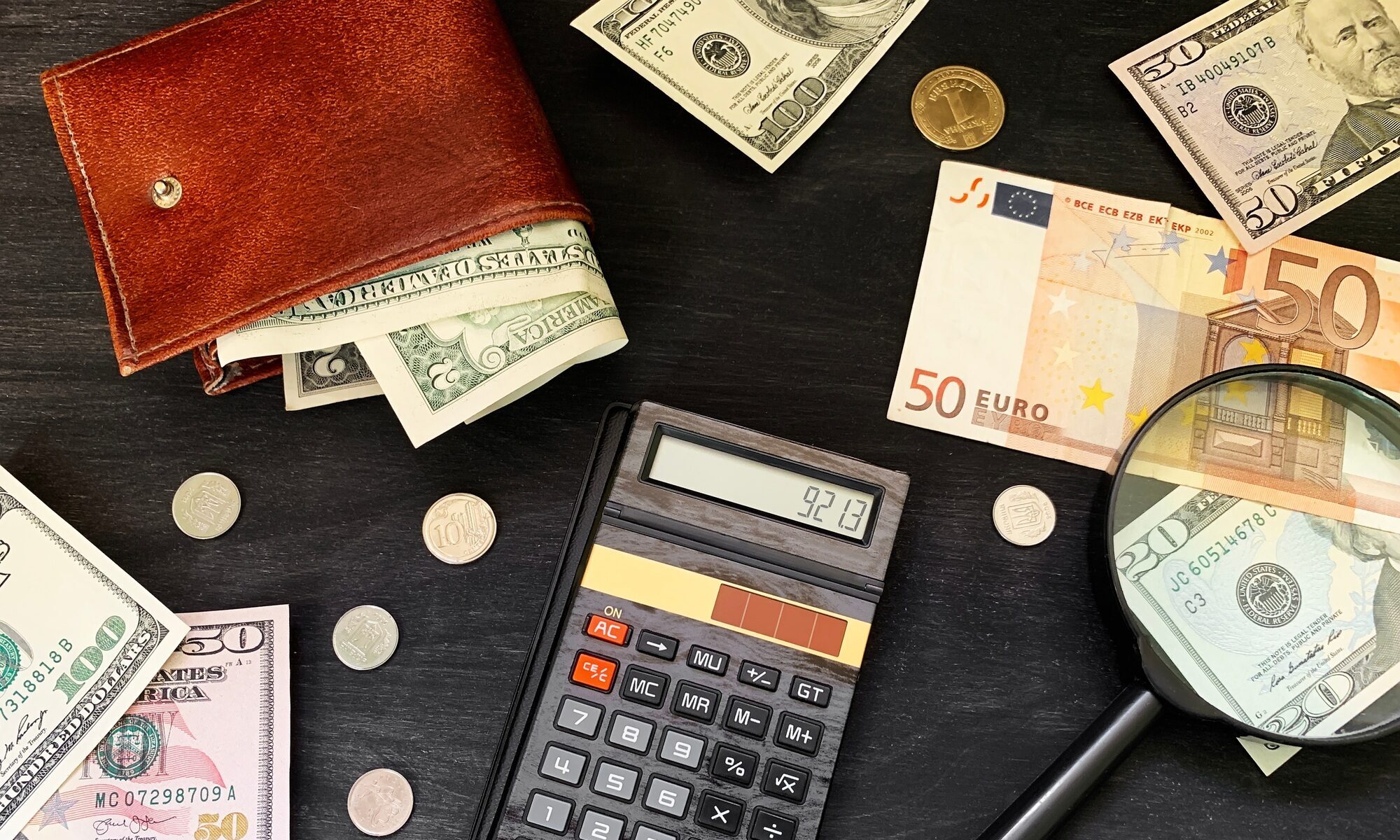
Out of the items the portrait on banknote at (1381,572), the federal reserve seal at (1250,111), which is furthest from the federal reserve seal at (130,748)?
the federal reserve seal at (1250,111)

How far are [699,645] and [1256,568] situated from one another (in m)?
0.38

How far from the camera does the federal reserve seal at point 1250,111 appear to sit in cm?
75

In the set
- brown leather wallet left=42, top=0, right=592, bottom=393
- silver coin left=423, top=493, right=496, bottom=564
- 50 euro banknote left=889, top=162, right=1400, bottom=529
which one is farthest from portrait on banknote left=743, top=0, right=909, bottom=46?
silver coin left=423, top=493, right=496, bottom=564

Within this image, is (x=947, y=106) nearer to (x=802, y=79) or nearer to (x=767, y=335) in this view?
(x=802, y=79)

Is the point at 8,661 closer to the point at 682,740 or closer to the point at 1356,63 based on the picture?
the point at 682,740

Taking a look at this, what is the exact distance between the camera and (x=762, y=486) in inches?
24.8

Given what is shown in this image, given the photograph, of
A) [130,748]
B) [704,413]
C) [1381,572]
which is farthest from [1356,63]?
[130,748]

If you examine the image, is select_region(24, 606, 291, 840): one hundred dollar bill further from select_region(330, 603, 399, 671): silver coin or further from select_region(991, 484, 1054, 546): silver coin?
select_region(991, 484, 1054, 546): silver coin

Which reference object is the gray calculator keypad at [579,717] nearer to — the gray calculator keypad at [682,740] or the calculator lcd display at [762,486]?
the gray calculator keypad at [682,740]

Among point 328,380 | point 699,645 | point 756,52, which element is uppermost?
point 756,52

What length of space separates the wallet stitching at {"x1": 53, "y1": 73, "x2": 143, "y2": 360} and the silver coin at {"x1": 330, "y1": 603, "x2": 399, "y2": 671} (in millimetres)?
225

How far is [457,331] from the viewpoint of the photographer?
0.66 meters

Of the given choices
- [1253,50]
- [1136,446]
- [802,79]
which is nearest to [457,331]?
[802,79]
